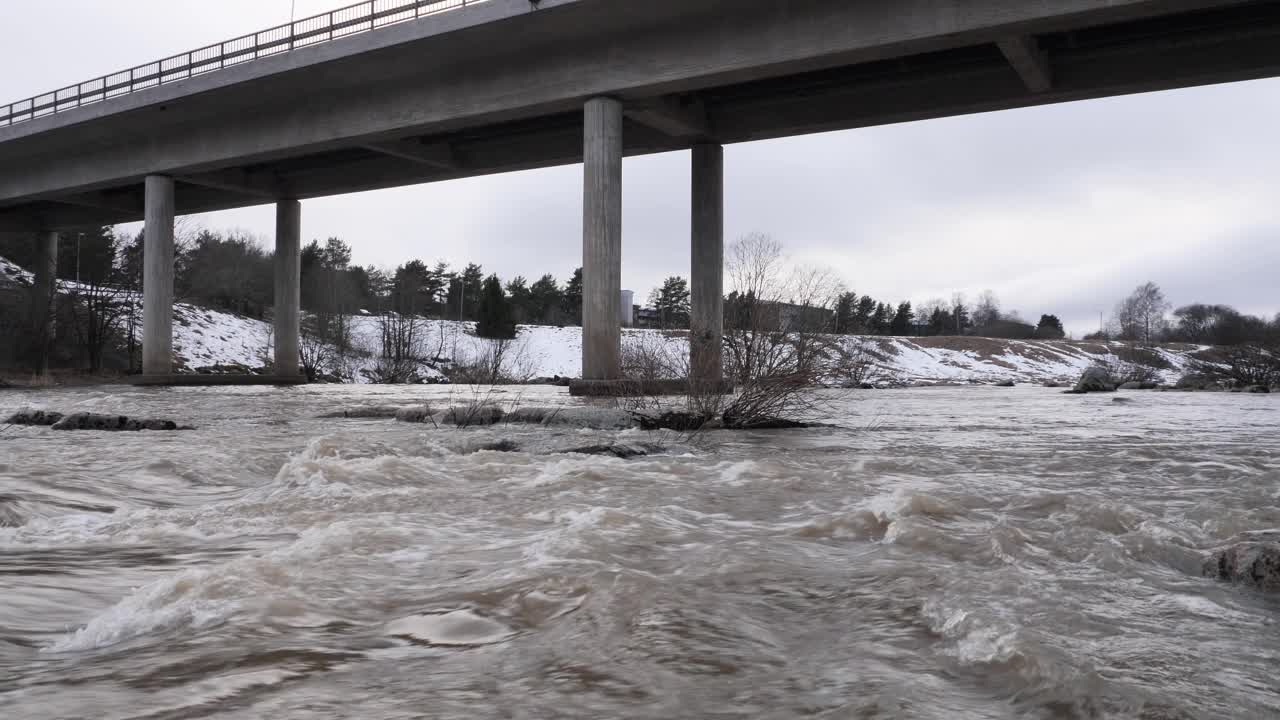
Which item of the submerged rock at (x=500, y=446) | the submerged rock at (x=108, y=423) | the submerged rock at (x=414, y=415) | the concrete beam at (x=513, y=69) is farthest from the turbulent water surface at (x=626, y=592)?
the concrete beam at (x=513, y=69)

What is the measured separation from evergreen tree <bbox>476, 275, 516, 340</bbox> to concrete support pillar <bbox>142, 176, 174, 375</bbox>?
98.6ft

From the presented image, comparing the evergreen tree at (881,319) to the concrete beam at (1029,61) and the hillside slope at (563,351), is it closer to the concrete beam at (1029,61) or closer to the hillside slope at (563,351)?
the hillside slope at (563,351)

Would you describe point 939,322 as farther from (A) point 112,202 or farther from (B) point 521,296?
(A) point 112,202

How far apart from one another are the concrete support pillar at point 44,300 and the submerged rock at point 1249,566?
134 ft

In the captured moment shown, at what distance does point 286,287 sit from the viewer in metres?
35.6

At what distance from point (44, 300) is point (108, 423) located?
104 ft

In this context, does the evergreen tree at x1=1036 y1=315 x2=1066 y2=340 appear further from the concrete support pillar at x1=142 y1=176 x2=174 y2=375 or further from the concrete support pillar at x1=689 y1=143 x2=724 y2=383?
the concrete support pillar at x1=142 y1=176 x2=174 y2=375

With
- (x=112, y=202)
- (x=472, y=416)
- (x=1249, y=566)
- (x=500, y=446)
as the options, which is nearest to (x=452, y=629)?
(x=1249, y=566)

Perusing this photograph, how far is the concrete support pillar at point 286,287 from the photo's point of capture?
116 ft

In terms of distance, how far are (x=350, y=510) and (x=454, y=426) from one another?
6540 mm

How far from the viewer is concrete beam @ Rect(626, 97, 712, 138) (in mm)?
22844

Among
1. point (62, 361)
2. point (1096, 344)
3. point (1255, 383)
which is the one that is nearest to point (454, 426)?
point (1255, 383)

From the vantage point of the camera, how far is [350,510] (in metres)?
5.30

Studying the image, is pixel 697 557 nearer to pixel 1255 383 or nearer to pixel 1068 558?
pixel 1068 558
